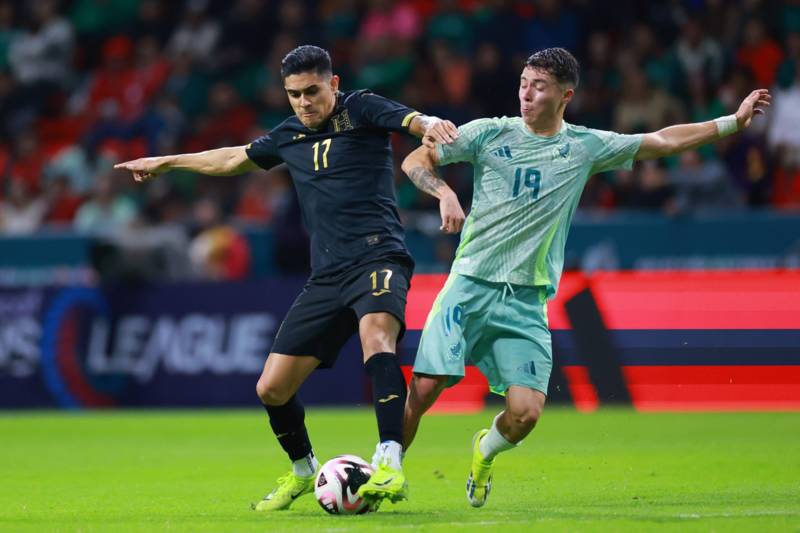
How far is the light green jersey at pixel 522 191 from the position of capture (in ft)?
24.7

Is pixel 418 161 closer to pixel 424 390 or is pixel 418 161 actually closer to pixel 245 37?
pixel 424 390

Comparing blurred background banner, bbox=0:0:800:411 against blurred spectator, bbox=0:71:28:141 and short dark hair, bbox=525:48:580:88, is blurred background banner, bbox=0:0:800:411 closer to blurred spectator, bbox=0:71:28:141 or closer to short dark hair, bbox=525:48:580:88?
blurred spectator, bbox=0:71:28:141

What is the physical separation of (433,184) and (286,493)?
1.90 metres

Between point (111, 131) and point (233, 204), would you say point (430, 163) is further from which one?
point (111, 131)

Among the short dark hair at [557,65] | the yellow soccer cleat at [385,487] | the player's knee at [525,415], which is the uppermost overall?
the short dark hair at [557,65]

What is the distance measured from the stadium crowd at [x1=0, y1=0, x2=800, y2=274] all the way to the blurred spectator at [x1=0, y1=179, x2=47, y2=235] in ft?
0.08

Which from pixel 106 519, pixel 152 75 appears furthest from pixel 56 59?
pixel 106 519

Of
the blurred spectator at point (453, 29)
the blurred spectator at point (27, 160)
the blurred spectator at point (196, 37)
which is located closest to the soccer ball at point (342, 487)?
the blurred spectator at point (453, 29)

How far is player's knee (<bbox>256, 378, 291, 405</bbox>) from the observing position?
7613mm

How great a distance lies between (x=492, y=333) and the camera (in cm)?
759

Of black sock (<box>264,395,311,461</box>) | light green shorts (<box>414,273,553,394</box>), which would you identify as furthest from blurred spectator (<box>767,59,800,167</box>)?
black sock (<box>264,395,311,461</box>)

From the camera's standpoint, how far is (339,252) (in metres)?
7.68

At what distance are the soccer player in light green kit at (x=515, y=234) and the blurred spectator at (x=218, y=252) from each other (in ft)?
32.1

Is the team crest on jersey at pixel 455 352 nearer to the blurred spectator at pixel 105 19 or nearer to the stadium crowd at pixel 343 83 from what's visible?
the stadium crowd at pixel 343 83
